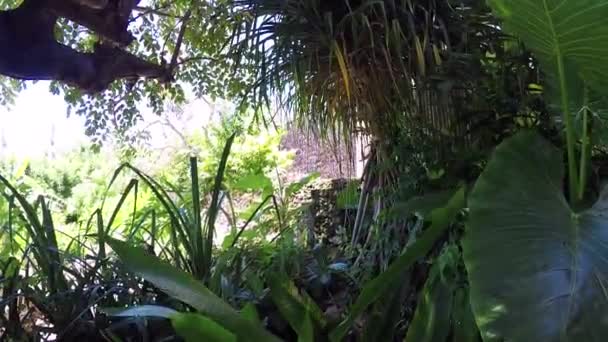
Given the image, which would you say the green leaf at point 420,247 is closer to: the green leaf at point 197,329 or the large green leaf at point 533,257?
the large green leaf at point 533,257

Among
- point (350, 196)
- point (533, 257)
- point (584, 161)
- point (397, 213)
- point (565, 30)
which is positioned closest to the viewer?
point (533, 257)

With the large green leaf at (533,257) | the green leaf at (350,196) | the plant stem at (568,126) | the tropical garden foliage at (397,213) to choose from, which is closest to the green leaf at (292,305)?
the tropical garden foliage at (397,213)

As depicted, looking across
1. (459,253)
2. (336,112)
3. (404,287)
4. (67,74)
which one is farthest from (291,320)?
(67,74)

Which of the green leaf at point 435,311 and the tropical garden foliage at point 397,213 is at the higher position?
the tropical garden foliage at point 397,213

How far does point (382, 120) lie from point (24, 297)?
0.97 metres

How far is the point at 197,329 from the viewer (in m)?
0.77

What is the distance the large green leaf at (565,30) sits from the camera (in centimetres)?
72

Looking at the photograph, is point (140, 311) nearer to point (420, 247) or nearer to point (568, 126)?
point (420, 247)

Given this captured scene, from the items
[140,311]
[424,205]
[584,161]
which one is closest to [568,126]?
[584,161]

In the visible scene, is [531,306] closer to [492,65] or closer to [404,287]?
[404,287]

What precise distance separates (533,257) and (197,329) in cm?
46

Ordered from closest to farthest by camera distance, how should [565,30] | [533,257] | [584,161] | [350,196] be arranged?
1. [533,257]
2. [565,30]
3. [584,161]
4. [350,196]

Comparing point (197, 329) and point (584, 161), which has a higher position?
point (584, 161)

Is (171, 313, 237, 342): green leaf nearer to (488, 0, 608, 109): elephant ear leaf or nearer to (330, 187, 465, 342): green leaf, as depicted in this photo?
(330, 187, 465, 342): green leaf
